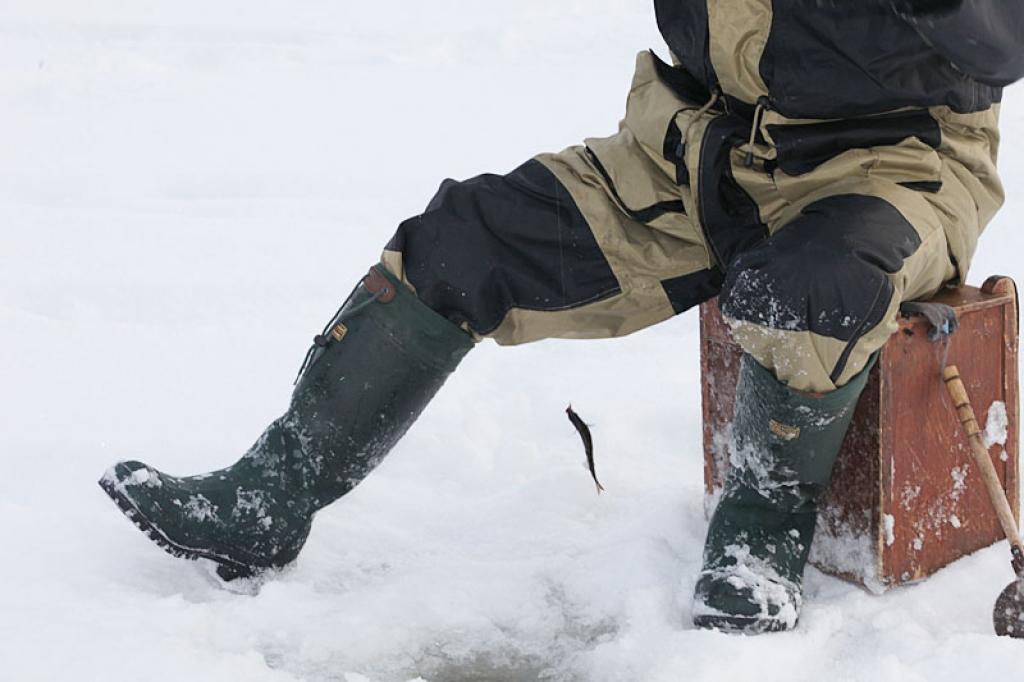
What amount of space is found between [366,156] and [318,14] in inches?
144

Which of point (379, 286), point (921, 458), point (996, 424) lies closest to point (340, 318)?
point (379, 286)

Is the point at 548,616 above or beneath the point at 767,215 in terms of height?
beneath

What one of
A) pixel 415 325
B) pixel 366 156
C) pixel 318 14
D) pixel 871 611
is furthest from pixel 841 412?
pixel 318 14

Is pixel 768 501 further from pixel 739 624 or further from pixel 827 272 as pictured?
pixel 827 272

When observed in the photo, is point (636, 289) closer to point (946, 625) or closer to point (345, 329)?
point (345, 329)

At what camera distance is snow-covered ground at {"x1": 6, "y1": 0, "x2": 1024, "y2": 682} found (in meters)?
1.80

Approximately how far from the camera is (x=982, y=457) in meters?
1.87

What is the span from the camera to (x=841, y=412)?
5.99 ft

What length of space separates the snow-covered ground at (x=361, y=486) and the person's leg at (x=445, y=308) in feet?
0.39

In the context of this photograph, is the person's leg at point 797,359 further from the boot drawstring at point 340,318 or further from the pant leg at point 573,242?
the boot drawstring at point 340,318

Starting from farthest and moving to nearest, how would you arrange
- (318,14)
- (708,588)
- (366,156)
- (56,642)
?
(318,14)
(366,156)
(708,588)
(56,642)

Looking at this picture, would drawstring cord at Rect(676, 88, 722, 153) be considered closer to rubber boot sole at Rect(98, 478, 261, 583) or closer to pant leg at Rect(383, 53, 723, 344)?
pant leg at Rect(383, 53, 723, 344)

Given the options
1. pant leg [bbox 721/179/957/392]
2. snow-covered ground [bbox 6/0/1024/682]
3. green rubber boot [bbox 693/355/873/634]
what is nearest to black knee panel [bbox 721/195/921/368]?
pant leg [bbox 721/179/957/392]

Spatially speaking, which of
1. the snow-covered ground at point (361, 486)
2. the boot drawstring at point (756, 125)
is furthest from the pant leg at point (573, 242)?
the snow-covered ground at point (361, 486)
